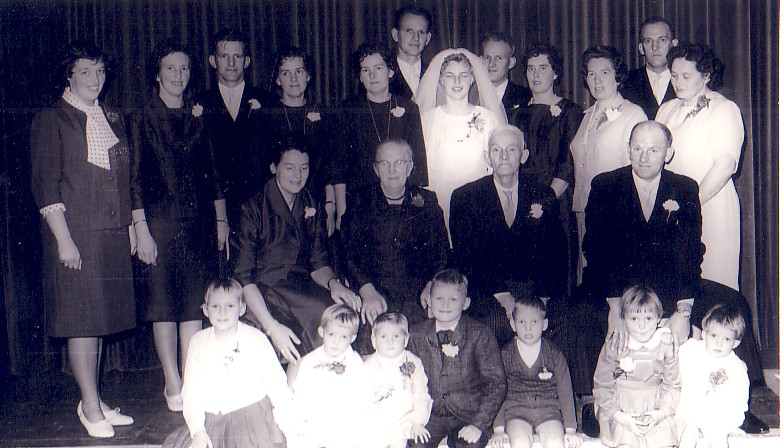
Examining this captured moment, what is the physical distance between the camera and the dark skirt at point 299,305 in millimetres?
2879

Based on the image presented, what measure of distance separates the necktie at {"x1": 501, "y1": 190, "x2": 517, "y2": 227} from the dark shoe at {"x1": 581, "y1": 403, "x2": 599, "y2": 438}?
70 cm

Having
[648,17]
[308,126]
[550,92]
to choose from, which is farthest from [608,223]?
[308,126]

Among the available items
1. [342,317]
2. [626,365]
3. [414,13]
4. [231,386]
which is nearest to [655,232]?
[626,365]

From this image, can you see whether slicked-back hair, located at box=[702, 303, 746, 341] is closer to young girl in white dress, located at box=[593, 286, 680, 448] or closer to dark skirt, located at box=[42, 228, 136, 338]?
young girl in white dress, located at box=[593, 286, 680, 448]

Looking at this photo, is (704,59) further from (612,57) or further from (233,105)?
(233,105)

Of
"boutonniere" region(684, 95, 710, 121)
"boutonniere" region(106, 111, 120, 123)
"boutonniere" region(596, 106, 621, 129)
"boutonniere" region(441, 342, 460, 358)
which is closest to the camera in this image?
"boutonniere" region(441, 342, 460, 358)

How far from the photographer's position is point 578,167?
3.26 meters

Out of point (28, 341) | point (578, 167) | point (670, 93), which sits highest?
point (670, 93)

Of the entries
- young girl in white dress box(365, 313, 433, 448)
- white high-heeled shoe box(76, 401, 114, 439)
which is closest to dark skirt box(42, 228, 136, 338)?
white high-heeled shoe box(76, 401, 114, 439)

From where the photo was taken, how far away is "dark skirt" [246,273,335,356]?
2.88 meters

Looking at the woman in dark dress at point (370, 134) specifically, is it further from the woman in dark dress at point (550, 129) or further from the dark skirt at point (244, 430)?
the dark skirt at point (244, 430)

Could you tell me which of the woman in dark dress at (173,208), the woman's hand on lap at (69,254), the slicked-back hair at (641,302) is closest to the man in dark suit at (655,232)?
the slicked-back hair at (641,302)

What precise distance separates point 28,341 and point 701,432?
2.72 metres

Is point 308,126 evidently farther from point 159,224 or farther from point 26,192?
point 26,192
